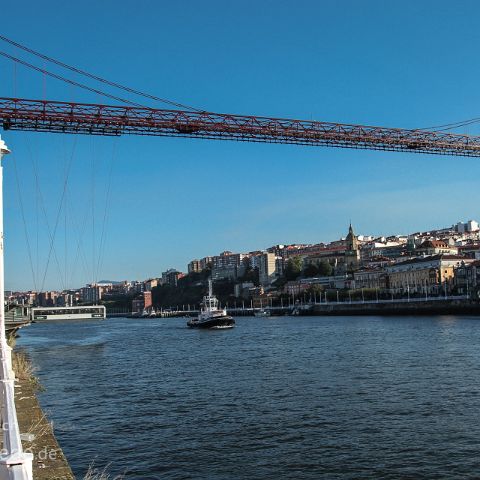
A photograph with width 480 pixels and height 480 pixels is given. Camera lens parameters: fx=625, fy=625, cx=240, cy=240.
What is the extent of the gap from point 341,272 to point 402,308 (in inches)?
1657

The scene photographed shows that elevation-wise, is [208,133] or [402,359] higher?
[208,133]

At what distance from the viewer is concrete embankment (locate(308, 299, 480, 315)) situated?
5474cm

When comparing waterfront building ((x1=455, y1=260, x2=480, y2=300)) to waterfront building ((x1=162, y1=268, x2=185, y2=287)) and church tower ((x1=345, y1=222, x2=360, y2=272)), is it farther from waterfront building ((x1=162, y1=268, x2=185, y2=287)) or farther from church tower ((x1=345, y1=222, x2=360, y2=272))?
waterfront building ((x1=162, y1=268, x2=185, y2=287))

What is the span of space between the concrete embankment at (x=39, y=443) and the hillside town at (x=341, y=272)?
3643cm

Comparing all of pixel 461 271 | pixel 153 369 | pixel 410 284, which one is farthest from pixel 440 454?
pixel 410 284

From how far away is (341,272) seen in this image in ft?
350

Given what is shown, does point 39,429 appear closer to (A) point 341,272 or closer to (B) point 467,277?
(B) point 467,277

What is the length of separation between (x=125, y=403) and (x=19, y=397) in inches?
160

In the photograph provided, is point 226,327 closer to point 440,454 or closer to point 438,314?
point 438,314

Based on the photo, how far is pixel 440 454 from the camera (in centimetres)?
732

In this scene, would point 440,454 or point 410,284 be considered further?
point 410,284

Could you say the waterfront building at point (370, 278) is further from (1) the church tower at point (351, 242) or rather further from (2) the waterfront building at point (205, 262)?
(2) the waterfront building at point (205, 262)

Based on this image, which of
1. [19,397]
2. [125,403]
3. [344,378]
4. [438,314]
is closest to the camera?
[19,397]

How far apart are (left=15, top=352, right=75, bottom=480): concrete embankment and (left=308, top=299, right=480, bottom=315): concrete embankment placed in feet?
165
